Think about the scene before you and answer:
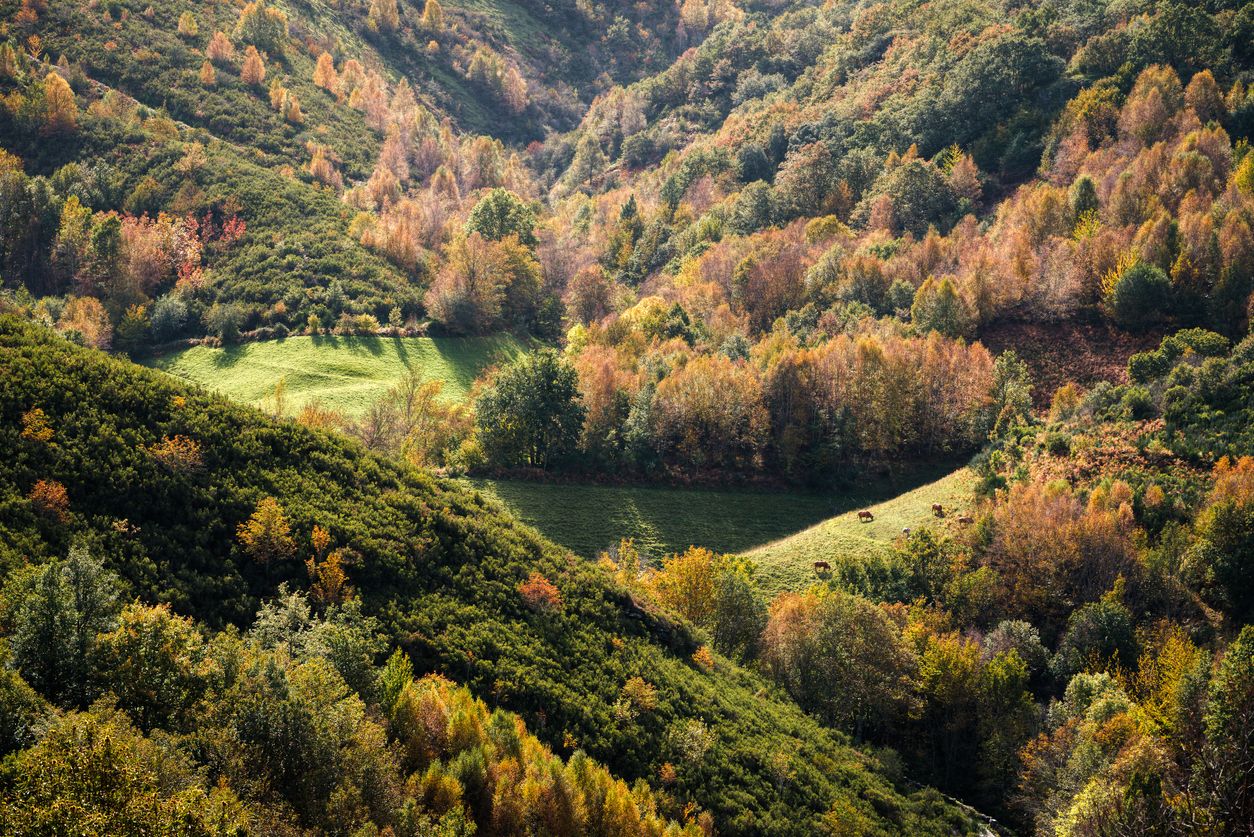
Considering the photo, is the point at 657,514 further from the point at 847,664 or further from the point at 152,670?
the point at 152,670

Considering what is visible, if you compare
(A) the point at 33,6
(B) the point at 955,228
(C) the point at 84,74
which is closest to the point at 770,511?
(B) the point at 955,228

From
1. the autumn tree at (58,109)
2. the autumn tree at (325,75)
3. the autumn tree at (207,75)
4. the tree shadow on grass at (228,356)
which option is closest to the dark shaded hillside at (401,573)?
the tree shadow on grass at (228,356)

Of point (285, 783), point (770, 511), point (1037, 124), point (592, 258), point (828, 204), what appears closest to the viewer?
point (285, 783)

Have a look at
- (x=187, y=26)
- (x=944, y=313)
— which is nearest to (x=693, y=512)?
(x=944, y=313)

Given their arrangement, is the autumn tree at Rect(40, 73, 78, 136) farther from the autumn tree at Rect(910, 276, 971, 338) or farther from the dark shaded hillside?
the autumn tree at Rect(910, 276, 971, 338)

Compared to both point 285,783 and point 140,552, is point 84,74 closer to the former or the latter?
point 140,552

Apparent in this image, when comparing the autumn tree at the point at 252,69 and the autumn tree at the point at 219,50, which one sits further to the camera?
the autumn tree at the point at 252,69

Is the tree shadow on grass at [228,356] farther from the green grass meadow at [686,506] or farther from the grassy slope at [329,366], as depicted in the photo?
the green grass meadow at [686,506]
